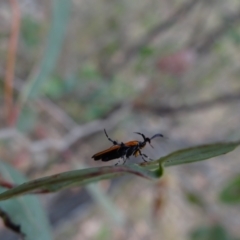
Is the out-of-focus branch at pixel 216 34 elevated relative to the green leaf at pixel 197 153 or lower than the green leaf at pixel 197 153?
elevated

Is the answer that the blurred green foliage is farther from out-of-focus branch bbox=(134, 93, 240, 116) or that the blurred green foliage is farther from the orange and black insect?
the orange and black insect

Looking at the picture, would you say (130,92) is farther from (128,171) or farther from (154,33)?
(128,171)

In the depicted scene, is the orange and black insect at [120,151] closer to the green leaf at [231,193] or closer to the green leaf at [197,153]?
the green leaf at [197,153]

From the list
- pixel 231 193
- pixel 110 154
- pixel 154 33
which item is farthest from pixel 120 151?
pixel 154 33

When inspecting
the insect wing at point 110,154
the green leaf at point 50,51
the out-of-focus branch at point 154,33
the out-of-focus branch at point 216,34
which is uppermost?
the out-of-focus branch at point 154,33

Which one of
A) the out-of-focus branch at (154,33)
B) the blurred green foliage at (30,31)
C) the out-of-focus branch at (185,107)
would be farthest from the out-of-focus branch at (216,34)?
the blurred green foliage at (30,31)

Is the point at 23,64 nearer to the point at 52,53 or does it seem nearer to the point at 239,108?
the point at 52,53

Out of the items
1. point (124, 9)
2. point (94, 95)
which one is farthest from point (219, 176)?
point (124, 9)
